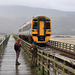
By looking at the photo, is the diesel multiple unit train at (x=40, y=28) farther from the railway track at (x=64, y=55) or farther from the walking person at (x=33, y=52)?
the walking person at (x=33, y=52)

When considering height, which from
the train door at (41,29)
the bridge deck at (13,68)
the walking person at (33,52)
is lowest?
the bridge deck at (13,68)

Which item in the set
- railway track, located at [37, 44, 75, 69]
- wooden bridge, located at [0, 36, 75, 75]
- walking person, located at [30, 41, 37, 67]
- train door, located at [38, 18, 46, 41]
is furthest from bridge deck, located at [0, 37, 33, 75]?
train door, located at [38, 18, 46, 41]

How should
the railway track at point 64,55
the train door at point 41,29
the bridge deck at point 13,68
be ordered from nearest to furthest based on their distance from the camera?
the railway track at point 64,55
the bridge deck at point 13,68
the train door at point 41,29

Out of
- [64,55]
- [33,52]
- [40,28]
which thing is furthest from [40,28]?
[33,52]

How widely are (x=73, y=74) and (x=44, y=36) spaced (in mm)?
17796

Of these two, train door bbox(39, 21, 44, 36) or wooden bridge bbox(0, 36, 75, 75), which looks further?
train door bbox(39, 21, 44, 36)

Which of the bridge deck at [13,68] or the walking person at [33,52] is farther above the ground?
the walking person at [33,52]

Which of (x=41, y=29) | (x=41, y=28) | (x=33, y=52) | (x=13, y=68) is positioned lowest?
(x=13, y=68)

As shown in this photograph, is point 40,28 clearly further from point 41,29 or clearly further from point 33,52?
point 33,52

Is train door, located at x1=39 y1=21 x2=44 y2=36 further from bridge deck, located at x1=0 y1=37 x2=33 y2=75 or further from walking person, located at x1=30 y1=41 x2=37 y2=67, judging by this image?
walking person, located at x1=30 y1=41 x2=37 y2=67

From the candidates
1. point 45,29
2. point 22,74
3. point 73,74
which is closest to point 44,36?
point 45,29

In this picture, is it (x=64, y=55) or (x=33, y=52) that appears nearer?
(x=33, y=52)

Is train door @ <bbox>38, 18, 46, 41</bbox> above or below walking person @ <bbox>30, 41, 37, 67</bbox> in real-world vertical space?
above

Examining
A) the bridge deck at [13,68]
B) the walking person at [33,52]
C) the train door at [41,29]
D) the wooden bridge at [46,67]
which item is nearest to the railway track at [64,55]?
the wooden bridge at [46,67]
